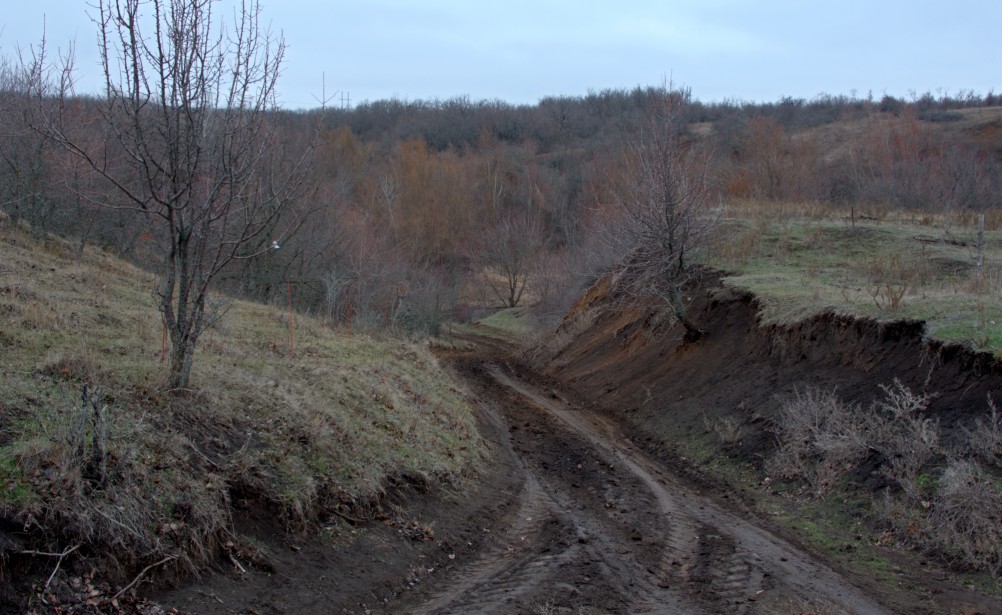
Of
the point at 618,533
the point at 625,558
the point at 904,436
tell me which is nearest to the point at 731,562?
the point at 625,558

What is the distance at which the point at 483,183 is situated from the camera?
8131 centimetres

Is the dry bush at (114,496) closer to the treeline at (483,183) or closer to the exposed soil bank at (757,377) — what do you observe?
the treeline at (483,183)

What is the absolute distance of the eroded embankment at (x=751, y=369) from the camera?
10.9 meters

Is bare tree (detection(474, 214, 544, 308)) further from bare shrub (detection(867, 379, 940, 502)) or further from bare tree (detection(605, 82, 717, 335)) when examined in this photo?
bare shrub (detection(867, 379, 940, 502))

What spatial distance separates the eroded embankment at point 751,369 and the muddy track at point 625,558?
306 cm

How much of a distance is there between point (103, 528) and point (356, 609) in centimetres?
200

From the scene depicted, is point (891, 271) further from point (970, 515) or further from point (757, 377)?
point (970, 515)

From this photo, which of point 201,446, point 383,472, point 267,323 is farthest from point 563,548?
point 267,323

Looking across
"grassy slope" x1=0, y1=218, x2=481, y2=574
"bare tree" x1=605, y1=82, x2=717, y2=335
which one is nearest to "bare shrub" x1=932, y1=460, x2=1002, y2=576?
"grassy slope" x1=0, y1=218, x2=481, y2=574

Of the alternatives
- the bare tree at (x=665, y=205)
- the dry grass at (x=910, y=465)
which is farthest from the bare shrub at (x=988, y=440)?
the bare tree at (x=665, y=205)

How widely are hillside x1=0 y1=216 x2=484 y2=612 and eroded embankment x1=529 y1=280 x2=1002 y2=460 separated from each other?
525 centimetres

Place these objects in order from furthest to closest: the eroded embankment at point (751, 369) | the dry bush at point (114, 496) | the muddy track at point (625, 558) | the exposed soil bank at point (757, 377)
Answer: the eroded embankment at point (751, 369) → the exposed soil bank at point (757, 377) → the muddy track at point (625, 558) → the dry bush at point (114, 496)

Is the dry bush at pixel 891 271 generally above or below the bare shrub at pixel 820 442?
above

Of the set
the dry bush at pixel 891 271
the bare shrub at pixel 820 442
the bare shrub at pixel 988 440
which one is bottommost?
the bare shrub at pixel 820 442
